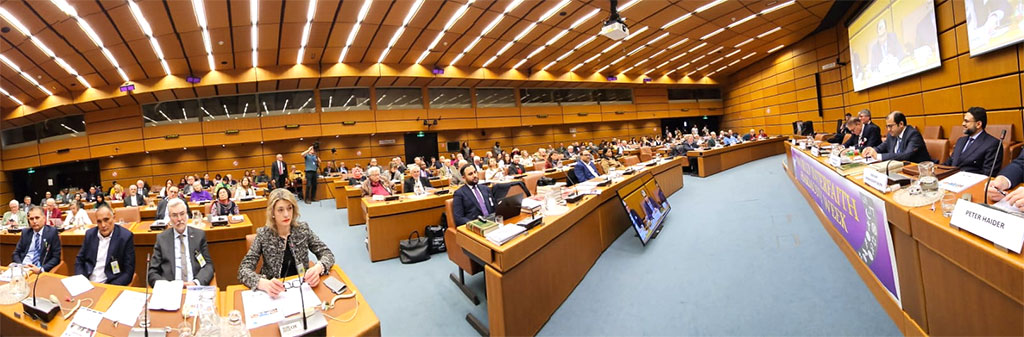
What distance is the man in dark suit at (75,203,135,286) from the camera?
302 cm

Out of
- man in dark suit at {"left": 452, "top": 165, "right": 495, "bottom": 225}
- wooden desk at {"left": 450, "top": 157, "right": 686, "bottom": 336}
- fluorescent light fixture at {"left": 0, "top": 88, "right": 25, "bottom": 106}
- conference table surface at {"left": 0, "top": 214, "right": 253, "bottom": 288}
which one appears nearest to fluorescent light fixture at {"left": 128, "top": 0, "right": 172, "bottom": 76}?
fluorescent light fixture at {"left": 0, "top": 88, "right": 25, "bottom": 106}

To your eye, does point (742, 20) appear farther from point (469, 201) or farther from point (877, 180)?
point (469, 201)

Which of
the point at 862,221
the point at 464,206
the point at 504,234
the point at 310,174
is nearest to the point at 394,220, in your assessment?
the point at 464,206

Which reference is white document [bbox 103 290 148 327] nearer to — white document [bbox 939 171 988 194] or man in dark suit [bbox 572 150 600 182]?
white document [bbox 939 171 988 194]

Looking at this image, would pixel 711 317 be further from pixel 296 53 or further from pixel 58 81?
pixel 58 81

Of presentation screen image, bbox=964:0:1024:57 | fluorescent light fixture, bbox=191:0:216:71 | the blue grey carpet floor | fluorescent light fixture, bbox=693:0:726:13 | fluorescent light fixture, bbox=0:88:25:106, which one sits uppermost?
fluorescent light fixture, bbox=191:0:216:71

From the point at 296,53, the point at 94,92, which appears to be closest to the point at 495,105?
the point at 296,53

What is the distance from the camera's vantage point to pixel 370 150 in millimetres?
14898

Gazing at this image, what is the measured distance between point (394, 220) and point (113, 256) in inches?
95.4

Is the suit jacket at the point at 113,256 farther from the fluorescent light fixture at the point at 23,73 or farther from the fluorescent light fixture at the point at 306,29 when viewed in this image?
the fluorescent light fixture at the point at 23,73

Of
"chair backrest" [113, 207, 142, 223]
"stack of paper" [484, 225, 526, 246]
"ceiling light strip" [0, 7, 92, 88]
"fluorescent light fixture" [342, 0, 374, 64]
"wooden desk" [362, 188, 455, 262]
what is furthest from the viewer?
"fluorescent light fixture" [342, 0, 374, 64]

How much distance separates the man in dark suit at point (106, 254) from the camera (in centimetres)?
302

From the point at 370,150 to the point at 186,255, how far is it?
1254 cm

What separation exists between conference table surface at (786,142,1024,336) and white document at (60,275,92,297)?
13.4 ft
